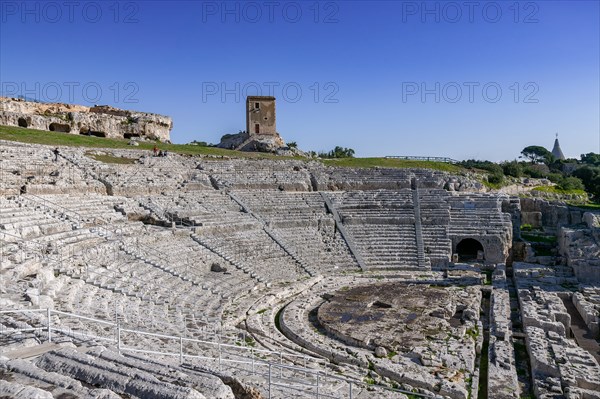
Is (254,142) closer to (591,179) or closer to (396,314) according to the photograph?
(396,314)

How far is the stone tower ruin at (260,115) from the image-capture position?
42.5 metres

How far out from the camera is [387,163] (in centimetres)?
3741

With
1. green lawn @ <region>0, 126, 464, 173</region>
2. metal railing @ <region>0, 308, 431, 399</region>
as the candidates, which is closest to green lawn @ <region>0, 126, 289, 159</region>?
green lawn @ <region>0, 126, 464, 173</region>

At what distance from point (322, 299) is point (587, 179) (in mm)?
37473

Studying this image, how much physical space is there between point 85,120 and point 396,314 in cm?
3086

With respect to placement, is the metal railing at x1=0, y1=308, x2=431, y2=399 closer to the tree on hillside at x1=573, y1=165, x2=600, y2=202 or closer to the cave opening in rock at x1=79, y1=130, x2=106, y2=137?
the cave opening in rock at x1=79, y1=130, x2=106, y2=137

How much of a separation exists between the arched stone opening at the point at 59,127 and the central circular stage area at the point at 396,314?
27.6 metres

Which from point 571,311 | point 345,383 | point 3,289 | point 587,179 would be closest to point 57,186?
point 3,289

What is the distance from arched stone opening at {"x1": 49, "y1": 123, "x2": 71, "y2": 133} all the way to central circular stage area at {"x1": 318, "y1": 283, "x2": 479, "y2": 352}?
27617 millimetres

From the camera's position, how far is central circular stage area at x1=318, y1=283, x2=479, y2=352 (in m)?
12.8

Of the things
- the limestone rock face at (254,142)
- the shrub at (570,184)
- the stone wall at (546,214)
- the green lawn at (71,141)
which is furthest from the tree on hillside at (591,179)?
the green lawn at (71,141)

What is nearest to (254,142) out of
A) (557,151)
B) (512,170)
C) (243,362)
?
(512,170)

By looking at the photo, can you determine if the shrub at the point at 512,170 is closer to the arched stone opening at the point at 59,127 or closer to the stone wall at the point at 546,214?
the stone wall at the point at 546,214

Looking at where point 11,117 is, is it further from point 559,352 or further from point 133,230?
point 559,352
